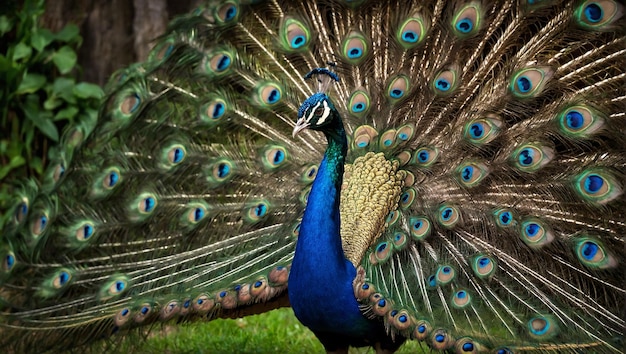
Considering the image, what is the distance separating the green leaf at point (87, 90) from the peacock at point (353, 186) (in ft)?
3.38

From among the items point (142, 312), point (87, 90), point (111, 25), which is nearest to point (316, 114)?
point (142, 312)

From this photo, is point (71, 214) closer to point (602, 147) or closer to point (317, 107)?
point (317, 107)

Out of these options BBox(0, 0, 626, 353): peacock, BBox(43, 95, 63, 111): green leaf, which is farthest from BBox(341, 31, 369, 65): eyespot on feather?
BBox(43, 95, 63, 111): green leaf

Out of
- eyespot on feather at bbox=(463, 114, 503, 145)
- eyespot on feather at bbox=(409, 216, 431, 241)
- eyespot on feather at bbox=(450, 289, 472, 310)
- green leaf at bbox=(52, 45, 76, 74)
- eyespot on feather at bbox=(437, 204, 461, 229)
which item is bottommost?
green leaf at bbox=(52, 45, 76, 74)

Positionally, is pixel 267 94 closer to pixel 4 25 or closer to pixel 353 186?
pixel 353 186

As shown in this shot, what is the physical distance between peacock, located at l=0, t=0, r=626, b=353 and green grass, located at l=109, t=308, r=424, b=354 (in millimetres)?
522

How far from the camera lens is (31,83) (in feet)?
16.4

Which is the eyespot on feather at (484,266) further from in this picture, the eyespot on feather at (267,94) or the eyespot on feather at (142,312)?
the eyespot on feather at (142,312)

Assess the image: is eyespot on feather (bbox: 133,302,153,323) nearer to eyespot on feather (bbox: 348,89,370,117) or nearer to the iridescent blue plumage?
the iridescent blue plumage

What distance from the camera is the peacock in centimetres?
291

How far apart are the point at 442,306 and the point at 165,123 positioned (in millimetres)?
1444

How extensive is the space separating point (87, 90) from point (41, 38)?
14.8 inches

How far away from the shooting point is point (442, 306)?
2893 millimetres

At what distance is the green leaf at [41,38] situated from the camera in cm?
499
